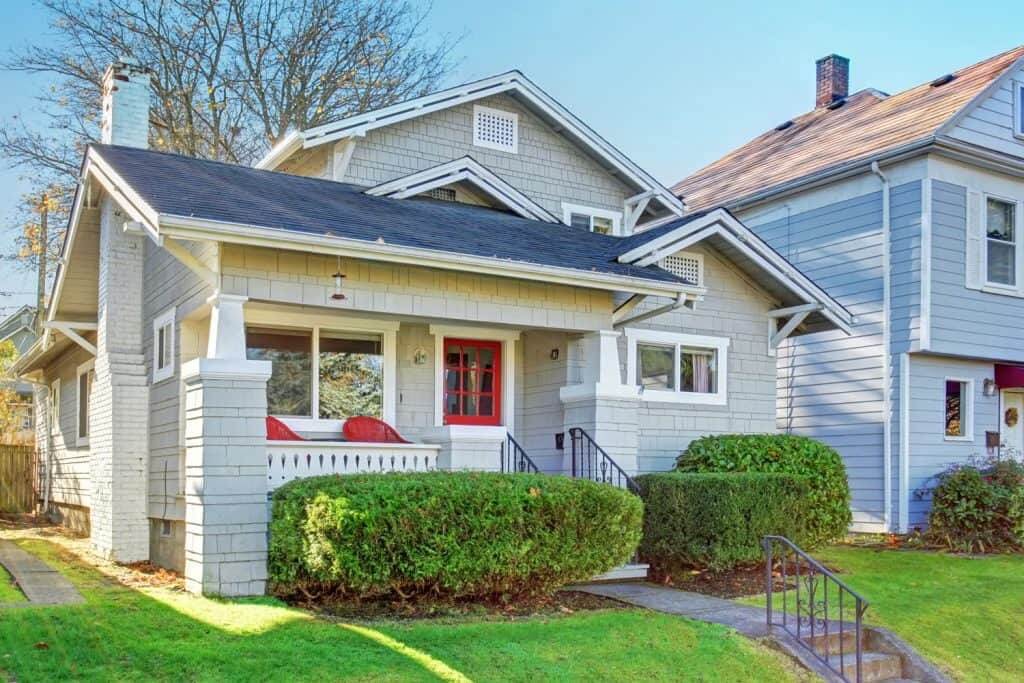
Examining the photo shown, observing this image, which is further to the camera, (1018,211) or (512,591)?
(1018,211)

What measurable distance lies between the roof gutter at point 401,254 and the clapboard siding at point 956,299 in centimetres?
613

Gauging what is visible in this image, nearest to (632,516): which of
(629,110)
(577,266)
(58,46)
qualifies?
(577,266)

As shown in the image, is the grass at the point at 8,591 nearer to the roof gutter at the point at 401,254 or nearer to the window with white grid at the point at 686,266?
the roof gutter at the point at 401,254

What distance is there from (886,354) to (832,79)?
8.76 meters

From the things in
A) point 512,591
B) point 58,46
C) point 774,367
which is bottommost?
point 512,591

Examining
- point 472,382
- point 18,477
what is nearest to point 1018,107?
point 472,382

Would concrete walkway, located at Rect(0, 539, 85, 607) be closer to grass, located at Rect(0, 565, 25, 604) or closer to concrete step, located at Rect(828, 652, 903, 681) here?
grass, located at Rect(0, 565, 25, 604)

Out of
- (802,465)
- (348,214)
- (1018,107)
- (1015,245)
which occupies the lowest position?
(802,465)

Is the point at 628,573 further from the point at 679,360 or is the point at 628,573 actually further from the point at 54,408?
the point at 54,408

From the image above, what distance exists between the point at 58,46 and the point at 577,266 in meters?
18.3

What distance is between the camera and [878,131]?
59.3ft

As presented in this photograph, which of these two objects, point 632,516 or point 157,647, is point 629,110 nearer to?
point 632,516

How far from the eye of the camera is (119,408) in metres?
12.8

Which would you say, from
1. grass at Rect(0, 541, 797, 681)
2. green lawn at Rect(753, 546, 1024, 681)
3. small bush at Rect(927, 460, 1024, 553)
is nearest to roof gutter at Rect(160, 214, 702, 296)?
grass at Rect(0, 541, 797, 681)
